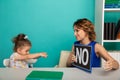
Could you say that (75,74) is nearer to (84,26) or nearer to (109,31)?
(84,26)

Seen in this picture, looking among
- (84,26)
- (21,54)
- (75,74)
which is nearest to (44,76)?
(75,74)

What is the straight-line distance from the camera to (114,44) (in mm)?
3213

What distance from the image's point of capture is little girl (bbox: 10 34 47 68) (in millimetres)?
1906

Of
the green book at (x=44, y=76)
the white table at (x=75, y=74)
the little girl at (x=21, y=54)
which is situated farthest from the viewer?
the little girl at (x=21, y=54)

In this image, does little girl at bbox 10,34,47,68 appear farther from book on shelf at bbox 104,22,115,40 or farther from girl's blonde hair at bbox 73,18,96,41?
book on shelf at bbox 104,22,115,40

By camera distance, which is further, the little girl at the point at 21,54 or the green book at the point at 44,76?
the little girl at the point at 21,54

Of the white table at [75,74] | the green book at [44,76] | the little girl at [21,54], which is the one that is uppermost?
the green book at [44,76]

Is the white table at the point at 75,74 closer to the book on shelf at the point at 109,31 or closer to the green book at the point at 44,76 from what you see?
the green book at the point at 44,76

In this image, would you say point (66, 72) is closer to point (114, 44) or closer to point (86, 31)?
point (86, 31)

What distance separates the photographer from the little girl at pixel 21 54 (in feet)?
6.25

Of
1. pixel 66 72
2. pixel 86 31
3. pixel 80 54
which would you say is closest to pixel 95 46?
pixel 86 31

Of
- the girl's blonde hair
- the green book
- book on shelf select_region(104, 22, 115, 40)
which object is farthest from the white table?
book on shelf select_region(104, 22, 115, 40)

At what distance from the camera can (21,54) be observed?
6.89 ft

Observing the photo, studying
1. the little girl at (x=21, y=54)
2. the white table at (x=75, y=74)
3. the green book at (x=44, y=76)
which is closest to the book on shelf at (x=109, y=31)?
the little girl at (x=21, y=54)
